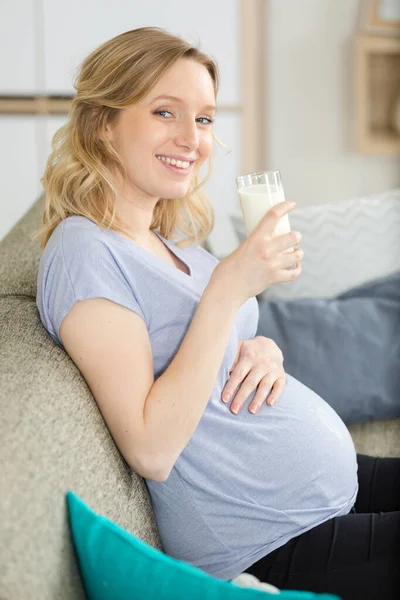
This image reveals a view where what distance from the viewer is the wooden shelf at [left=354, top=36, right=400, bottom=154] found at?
10.6 feet

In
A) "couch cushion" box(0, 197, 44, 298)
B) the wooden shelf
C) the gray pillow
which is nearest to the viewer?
"couch cushion" box(0, 197, 44, 298)

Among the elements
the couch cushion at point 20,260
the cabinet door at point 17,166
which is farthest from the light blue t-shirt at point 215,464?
the cabinet door at point 17,166

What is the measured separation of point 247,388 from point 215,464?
0.13 meters

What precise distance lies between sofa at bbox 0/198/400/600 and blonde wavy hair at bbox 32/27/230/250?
0.67 ft

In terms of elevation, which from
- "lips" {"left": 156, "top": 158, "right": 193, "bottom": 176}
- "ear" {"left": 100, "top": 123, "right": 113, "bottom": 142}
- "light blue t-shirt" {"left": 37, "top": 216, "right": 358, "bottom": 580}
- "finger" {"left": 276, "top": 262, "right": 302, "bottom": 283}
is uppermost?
"ear" {"left": 100, "top": 123, "right": 113, "bottom": 142}

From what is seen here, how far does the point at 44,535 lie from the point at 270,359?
0.58m

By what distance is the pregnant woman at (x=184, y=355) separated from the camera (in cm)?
113

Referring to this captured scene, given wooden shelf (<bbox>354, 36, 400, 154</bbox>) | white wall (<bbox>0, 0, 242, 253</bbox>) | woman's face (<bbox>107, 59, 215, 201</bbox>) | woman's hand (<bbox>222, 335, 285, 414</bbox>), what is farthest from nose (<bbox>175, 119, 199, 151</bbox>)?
wooden shelf (<bbox>354, 36, 400, 154</bbox>)

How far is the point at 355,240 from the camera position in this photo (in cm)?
218

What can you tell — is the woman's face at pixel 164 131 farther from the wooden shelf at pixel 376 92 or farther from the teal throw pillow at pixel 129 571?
the wooden shelf at pixel 376 92

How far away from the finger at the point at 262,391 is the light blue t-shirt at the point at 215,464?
1 centimetres

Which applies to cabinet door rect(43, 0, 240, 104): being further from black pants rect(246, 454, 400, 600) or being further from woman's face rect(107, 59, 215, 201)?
black pants rect(246, 454, 400, 600)

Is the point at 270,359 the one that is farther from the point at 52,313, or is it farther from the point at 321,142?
the point at 321,142

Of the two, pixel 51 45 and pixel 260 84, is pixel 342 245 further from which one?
pixel 51 45
